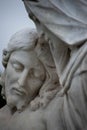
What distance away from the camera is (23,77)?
5.14m

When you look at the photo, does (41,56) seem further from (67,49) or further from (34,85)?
(67,49)

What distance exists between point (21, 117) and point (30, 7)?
1162 millimetres

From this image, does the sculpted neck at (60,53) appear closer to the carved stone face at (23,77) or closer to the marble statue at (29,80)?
the marble statue at (29,80)

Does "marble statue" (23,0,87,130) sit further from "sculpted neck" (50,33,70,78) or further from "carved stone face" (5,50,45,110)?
"carved stone face" (5,50,45,110)

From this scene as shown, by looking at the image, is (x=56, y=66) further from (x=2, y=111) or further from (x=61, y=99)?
(x=2, y=111)

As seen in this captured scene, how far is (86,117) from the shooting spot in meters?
4.59

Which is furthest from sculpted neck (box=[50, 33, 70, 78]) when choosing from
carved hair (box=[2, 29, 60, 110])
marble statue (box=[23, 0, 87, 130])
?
carved hair (box=[2, 29, 60, 110])

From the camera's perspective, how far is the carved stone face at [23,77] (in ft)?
17.0

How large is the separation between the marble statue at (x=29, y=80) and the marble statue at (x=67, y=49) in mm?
247

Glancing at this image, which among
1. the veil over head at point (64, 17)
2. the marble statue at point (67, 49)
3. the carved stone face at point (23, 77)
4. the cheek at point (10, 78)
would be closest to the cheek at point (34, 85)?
the carved stone face at point (23, 77)

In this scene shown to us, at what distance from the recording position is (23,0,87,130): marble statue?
177 inches

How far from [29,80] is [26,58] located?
22cm

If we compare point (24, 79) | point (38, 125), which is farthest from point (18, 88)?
point (38, 125)

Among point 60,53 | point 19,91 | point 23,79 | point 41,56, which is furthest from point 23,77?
point 60,53
